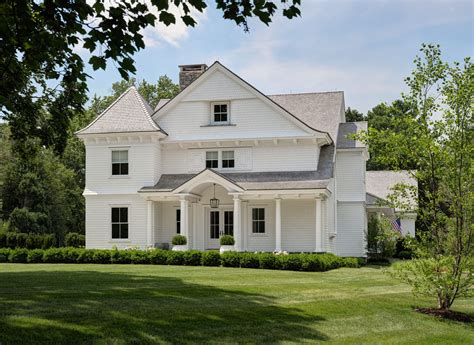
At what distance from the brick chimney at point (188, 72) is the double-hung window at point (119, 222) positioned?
845cm

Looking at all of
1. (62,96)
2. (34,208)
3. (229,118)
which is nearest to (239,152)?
(229,118)

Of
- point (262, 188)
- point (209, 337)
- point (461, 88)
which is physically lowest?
point (209, 337)

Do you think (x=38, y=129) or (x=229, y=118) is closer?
(x=38, y=129)

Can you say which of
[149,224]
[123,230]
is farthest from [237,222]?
[123,230]

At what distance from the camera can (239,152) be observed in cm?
3123

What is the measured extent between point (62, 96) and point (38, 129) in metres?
1.39

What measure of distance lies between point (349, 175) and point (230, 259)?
1150 cm

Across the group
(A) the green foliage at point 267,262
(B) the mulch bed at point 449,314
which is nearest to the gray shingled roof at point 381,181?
(A) the green foliage at point 267,262

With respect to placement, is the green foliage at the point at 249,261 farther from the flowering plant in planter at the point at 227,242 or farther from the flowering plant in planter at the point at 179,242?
the flowering plant in planter at the point at 179,242

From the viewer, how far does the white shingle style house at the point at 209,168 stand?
1190 inches

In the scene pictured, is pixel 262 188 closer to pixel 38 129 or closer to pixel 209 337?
pixel 38 129

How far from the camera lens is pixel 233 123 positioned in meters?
31.3

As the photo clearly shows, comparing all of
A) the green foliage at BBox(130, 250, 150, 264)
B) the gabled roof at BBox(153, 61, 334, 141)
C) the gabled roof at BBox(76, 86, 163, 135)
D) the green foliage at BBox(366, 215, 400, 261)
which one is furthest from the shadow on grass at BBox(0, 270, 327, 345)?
the green foliage at BBox(366, 215, 400, 261)

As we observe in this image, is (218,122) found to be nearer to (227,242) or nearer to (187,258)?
(227,242)
